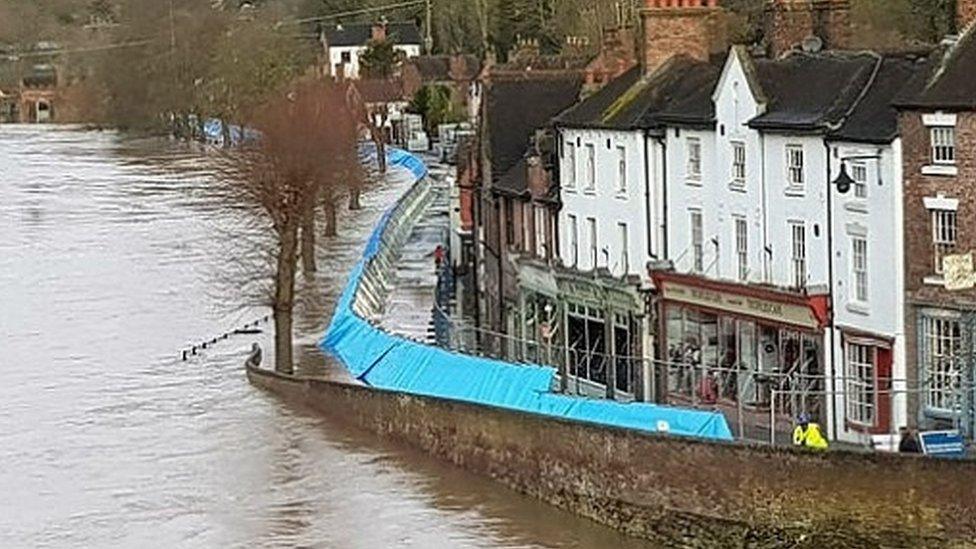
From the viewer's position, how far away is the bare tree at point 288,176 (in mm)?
41719

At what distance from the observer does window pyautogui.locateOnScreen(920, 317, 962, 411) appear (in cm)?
2662

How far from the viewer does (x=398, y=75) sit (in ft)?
388

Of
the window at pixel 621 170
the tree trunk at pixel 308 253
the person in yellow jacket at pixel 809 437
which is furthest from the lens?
the tree trunk at pixel 308 253

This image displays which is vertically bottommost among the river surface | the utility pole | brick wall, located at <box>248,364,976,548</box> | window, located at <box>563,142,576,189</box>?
the river surface

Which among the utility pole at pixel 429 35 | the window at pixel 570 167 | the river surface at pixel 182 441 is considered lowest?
the river surface at pixel 182 441

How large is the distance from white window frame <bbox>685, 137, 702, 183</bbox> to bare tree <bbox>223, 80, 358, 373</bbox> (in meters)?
11.0

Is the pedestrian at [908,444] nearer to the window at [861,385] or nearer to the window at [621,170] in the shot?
the window at [861,385]

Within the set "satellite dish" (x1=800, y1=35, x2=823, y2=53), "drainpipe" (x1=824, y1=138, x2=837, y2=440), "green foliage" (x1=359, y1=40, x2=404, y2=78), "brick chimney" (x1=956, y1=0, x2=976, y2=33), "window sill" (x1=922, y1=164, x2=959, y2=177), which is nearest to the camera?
"window sill" (x1=922, y1=164, x2=959, y2=177)

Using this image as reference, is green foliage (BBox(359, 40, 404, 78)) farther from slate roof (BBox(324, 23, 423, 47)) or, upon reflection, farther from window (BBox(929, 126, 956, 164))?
window (BBox(929, 126, 956, 164))

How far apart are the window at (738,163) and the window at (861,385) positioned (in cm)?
404

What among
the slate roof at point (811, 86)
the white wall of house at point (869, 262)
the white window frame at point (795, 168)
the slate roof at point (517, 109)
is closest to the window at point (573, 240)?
the slate roof at point (517, 109)

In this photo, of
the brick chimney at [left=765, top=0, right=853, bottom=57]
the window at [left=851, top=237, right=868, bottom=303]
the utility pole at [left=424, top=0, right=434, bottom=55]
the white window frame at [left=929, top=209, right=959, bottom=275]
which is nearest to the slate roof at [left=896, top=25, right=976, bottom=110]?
the white window frame at [left=929, top=209, right=959, bottom=275]

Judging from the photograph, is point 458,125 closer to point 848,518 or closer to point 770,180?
point 770,180

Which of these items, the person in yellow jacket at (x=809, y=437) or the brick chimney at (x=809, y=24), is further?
the brick chimney at (x=809, y=24)
